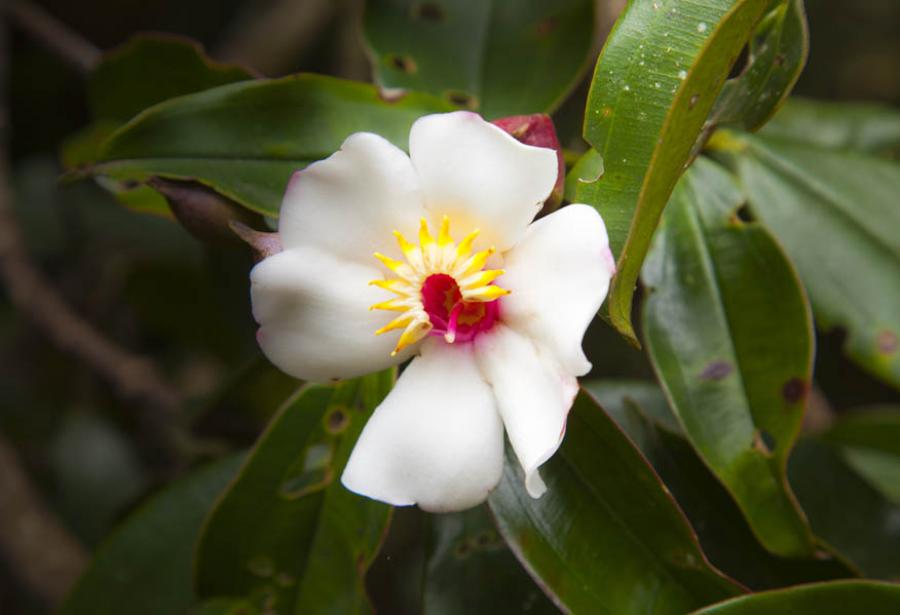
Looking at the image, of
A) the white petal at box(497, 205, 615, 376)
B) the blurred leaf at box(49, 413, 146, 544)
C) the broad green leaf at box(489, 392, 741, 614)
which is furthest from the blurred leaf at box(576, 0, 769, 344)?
the blurred leaf at box(49, 413, 146, 544)

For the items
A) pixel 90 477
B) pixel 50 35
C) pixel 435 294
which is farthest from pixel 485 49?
pixel 90 477

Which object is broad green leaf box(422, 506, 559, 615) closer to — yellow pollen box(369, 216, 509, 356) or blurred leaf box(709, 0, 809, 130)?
yellow pollen box(369, 216, 509, 356)

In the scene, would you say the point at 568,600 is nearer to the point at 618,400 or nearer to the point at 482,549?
the point at 482,549

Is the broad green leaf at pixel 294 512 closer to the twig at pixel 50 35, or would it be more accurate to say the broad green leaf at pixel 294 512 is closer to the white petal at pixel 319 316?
the white petal at pixel 319 316

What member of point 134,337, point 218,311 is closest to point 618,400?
point 218,311

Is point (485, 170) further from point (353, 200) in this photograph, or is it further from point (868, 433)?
point (868, 433)

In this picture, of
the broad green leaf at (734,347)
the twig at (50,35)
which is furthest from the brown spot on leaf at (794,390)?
the twig at (50,35)
